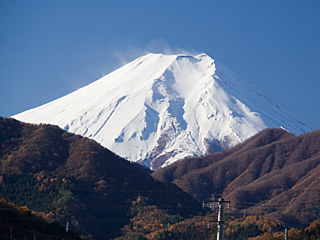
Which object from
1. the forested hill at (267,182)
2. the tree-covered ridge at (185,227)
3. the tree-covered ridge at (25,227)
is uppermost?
the forested hill at (267,182)

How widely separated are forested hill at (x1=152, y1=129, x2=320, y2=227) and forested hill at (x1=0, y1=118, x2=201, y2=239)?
24549 millimetres

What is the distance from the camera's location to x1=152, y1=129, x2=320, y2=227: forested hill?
14462 cm

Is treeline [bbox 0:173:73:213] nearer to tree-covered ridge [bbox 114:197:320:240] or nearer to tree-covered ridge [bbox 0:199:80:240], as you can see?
tree-covered ridge [bbox 114:197:320:240]

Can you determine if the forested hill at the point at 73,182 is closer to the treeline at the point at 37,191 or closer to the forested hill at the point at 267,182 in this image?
the treeline at the point at 37,191

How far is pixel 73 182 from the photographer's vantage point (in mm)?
112312

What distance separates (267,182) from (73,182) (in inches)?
2859

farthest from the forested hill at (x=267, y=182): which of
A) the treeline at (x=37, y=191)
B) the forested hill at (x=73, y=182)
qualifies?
the treeline at (x=37, y=191)

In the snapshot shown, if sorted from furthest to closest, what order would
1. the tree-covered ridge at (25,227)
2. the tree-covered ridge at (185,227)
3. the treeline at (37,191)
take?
1. the treeline at (37,191)
2. the tree-covered ridge at (185,227)
3. the tree-covered ridge at (25,227)

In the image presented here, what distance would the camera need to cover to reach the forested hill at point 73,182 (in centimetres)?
10362

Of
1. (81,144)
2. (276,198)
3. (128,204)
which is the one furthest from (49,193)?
(276,198)

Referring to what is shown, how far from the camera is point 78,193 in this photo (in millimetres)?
110250

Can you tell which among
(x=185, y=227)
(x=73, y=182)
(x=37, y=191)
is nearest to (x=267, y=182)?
(x=73, y=182)

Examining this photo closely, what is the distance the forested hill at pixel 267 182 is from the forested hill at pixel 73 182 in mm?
24549

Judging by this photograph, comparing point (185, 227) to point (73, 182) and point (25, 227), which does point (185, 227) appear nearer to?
point (73, 182)
